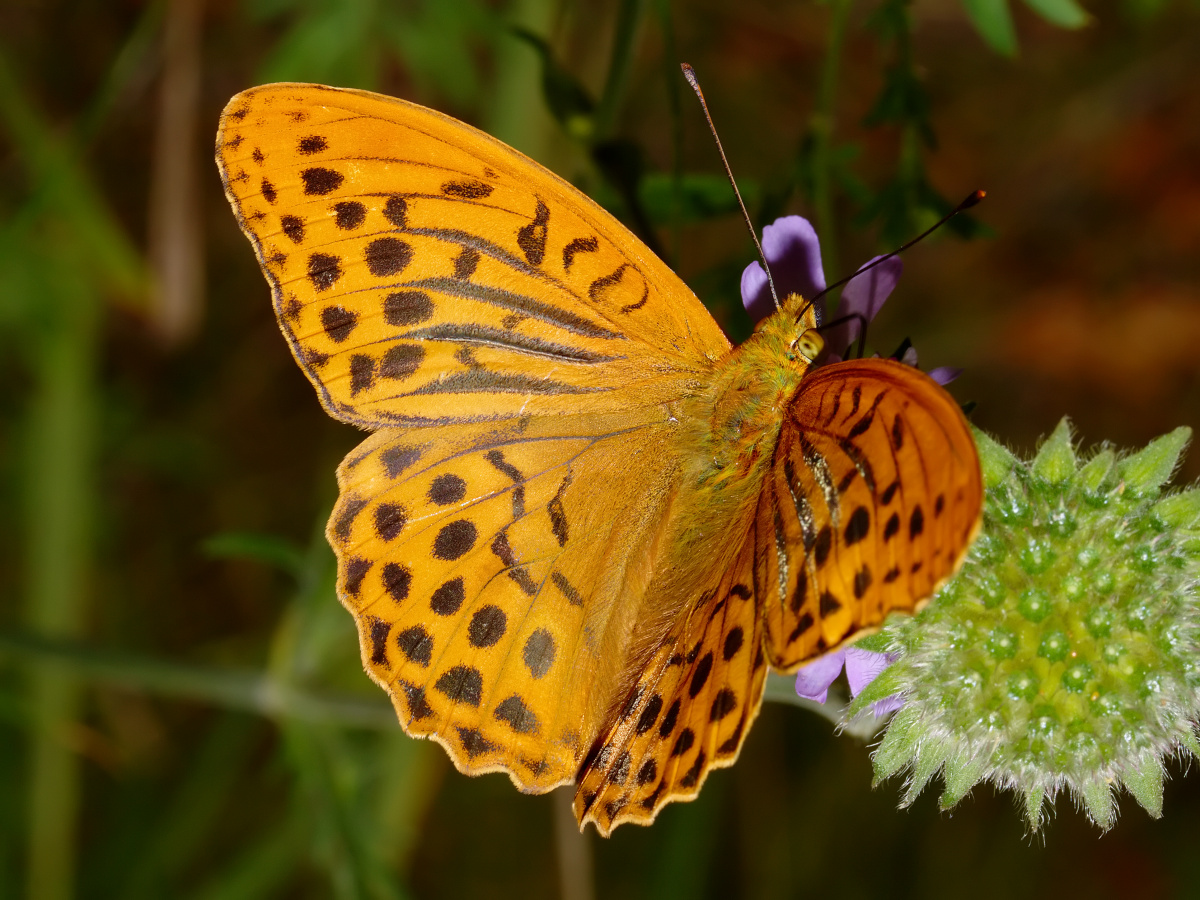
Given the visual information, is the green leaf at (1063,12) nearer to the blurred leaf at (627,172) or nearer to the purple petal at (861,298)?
the purple petal at (861,298)

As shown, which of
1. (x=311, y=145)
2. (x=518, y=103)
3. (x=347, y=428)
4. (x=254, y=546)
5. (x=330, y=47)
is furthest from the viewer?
(x=347, y=428)

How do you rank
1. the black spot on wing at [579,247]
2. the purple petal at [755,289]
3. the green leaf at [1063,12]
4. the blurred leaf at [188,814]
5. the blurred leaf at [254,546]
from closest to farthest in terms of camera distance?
the black spot on wing at [579,247], the purple petal at [755,289], the green leaf at [1063,12], the blurred leaf at [254,546], the blurred leaf at [188,814]

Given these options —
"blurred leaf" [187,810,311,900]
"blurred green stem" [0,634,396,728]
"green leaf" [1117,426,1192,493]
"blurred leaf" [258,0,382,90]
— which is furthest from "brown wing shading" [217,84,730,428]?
"blurred leaf" [187,810,311,900]

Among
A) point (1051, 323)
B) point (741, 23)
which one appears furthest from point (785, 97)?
point (1051, 323)

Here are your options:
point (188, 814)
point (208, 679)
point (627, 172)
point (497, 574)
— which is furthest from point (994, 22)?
point (188, 814)

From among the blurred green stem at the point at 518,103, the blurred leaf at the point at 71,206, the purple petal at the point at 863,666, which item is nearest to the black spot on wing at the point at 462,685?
the purple petal at the point at 863,666

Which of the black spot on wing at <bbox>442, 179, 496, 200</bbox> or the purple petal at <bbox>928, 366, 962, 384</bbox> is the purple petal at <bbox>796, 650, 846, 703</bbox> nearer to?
the purple petal at <bbox>928, 366, 962, 384</bbox>

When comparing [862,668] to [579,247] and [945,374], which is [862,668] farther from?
[579,247]
